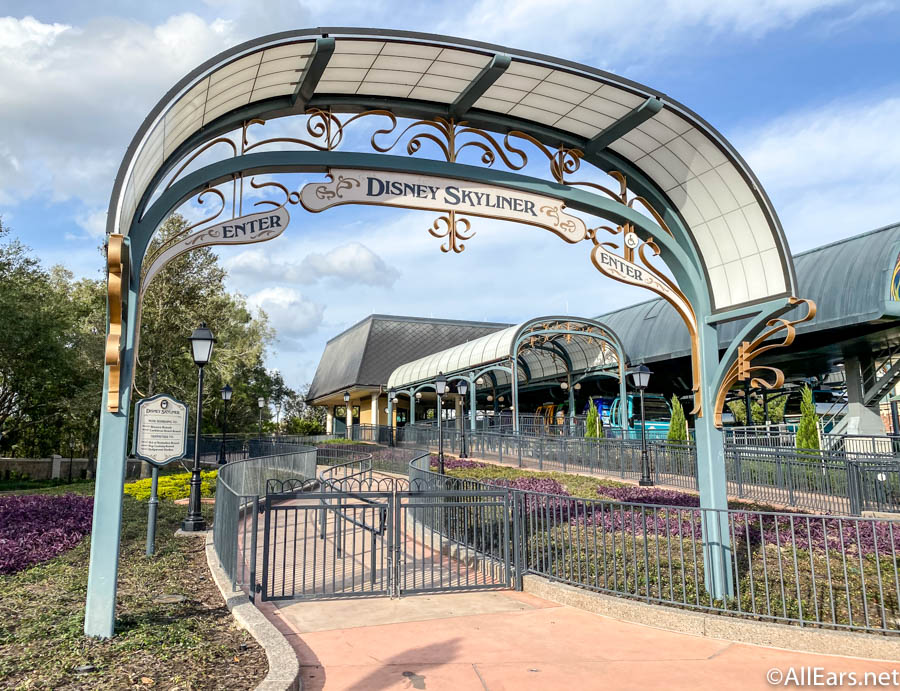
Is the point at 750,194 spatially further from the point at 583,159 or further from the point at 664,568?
the point at 664,568

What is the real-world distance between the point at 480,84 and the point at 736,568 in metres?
5.09

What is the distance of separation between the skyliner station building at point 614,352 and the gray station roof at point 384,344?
85mm

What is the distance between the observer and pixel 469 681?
4602 mm

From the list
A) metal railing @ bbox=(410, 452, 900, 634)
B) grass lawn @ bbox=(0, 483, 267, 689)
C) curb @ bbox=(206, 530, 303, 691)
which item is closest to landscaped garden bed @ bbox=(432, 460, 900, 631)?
metal railing @ bbox=(410, 452, 900, 634)

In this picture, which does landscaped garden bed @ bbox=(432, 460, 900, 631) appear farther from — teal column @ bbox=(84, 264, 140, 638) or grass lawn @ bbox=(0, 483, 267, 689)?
teal column @ bbox=(84, 264, 140, 638)

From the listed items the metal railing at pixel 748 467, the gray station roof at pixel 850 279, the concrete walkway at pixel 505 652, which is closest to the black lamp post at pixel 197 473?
the concrete walkway at pixel 505 652

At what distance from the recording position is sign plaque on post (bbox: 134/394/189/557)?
7.08 m

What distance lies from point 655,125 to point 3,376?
3061cm

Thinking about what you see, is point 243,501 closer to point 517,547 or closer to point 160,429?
point 160,429

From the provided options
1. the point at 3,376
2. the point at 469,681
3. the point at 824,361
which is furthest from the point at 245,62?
Result: the point at 3,376

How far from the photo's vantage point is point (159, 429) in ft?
23.9

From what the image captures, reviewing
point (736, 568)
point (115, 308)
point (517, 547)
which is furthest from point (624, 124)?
point (115, 308)

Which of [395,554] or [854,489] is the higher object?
[854,489]

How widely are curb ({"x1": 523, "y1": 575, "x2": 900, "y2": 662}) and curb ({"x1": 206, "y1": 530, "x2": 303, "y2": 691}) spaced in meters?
3.04
